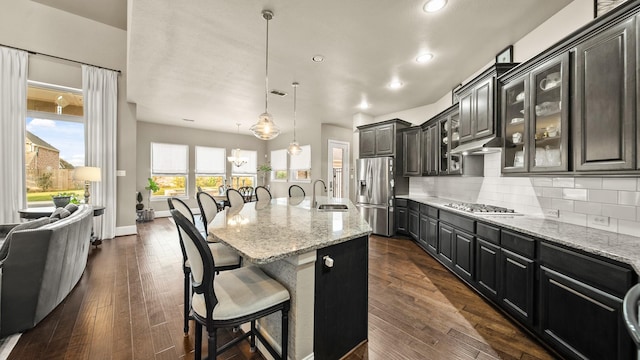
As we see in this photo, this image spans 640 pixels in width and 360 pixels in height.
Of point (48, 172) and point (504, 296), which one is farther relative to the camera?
point (48, 172)

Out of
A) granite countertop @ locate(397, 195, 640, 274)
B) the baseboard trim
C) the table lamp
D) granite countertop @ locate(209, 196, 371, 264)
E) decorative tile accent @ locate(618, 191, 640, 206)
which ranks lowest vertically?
the baseboard trim

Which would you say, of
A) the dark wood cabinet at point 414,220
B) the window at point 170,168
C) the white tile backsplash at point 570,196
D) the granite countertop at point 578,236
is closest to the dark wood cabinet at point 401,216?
the dark wood cabinet at point 414,220

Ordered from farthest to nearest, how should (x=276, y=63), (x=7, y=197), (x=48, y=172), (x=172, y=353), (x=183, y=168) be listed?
(x=183, y=168) < (x=48, y=172) < (x=7, y=197) < (x=276, y=63) < (x=172, y=353)

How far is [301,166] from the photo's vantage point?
774 cm

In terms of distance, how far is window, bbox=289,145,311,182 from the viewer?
24.5 feet

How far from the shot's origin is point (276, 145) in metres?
9.05

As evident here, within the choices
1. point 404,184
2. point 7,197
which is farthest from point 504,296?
point 7,197

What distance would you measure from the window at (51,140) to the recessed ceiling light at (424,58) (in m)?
5.86

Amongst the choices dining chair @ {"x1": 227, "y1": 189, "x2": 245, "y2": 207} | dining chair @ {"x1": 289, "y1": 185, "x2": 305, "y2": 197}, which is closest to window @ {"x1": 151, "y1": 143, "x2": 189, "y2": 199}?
dining chair @ {"x1": 289, "y1": 185, "x2": 305, "y2": 197}

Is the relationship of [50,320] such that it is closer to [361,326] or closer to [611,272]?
[361,326]

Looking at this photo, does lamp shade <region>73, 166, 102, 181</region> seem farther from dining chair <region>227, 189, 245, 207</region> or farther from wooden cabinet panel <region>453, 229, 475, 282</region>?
wooden cabinet panel <region>453, 229, 475, 282</region>

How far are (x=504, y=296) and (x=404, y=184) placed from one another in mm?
3324

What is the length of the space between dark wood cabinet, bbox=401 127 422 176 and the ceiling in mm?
676

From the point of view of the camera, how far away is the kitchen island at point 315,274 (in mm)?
1367
